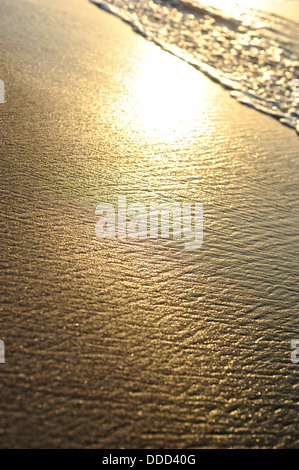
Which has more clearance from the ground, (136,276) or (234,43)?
(234,43)

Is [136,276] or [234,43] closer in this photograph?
[136,276]

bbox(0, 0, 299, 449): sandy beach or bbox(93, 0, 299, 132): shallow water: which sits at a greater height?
bbox(93, 0, 299, 132): shallow water

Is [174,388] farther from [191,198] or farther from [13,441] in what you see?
[191,198]

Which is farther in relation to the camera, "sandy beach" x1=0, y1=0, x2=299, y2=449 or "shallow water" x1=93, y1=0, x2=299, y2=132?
"shallow water" x1=93, y1=0, x2=299, y2=132

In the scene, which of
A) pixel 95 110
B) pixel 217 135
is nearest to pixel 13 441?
pixel 95 110
